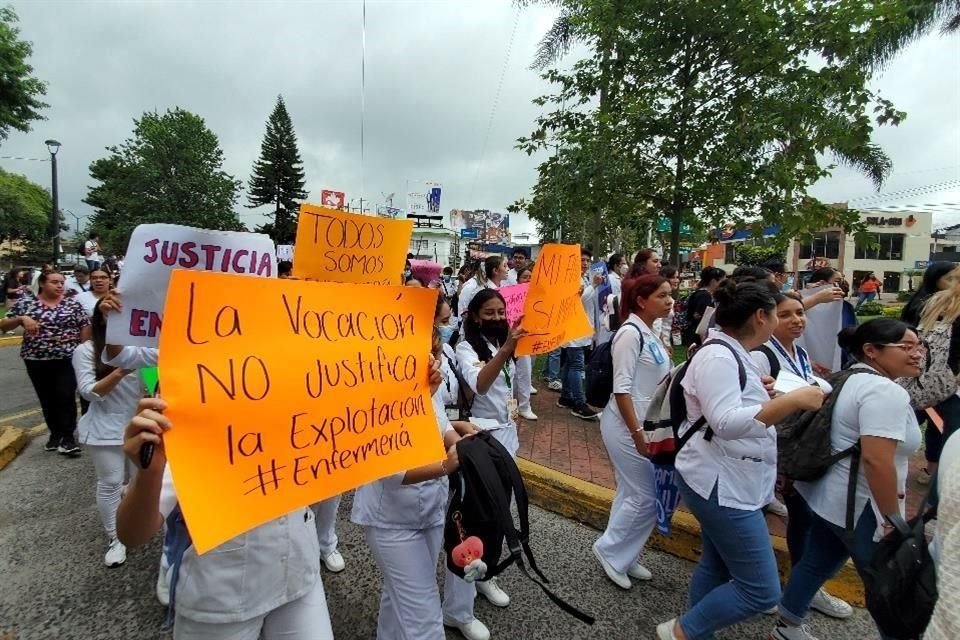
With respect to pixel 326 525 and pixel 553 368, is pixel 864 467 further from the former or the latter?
pixel 553 368

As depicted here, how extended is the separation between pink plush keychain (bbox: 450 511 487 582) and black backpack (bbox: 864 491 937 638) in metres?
1.27

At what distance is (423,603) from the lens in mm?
2080

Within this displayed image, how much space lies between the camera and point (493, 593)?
2.91m

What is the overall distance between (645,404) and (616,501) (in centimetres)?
64

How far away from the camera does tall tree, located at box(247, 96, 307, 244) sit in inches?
2068

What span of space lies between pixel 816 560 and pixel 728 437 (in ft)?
2.97

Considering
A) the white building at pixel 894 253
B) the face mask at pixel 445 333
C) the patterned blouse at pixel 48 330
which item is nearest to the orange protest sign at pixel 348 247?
the face mask at pixel 445 333

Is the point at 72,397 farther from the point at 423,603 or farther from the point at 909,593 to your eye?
the point at 909,593

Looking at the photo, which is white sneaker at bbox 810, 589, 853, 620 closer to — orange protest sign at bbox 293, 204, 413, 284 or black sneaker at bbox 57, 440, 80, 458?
orange protest sign at bbox 293, 204, 413, 284

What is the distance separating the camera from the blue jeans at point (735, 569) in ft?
7.25

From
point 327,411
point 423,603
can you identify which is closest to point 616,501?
point 423,603

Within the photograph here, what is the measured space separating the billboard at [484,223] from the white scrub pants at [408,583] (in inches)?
2903

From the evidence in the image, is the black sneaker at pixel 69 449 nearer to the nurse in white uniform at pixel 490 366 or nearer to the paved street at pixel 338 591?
the paved street at pixel 338 591

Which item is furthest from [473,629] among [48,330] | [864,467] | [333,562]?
[48,330]
